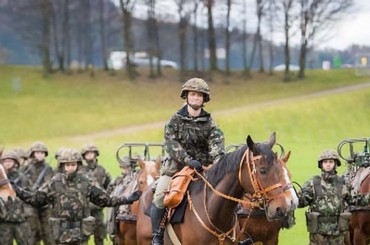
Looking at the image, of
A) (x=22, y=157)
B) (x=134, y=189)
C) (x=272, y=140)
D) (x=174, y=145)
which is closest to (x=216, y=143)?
(x=174, y=145)

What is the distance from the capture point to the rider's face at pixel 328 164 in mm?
9727

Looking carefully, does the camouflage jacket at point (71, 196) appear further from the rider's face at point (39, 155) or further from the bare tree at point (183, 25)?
the bare tree at point (183, 25)

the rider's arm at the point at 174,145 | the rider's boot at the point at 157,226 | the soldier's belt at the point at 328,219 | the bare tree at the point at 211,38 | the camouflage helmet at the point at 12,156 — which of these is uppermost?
the bare tree at the point at 211,38

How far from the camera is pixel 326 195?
9.73m

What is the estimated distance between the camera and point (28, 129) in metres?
39.2

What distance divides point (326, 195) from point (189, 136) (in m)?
2.83

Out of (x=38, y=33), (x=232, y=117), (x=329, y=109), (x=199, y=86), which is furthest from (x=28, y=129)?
(x=199, y=86)

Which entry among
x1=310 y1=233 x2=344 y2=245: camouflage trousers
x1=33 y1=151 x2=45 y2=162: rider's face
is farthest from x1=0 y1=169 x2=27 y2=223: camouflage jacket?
x1=310 y1=233 x2=344 y2=245: camouflage trousers

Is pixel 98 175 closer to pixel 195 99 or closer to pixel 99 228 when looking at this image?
pixel 99 228

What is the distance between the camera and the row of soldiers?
9.60 meters

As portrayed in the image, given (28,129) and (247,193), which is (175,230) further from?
(28,129)

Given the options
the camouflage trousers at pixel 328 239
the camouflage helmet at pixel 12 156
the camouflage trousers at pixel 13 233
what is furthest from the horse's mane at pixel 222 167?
the camouflage helmet at pixel 12 156

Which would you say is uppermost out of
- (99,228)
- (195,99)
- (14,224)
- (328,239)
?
(195,99)

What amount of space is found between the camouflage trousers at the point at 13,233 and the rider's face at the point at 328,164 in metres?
4.68
